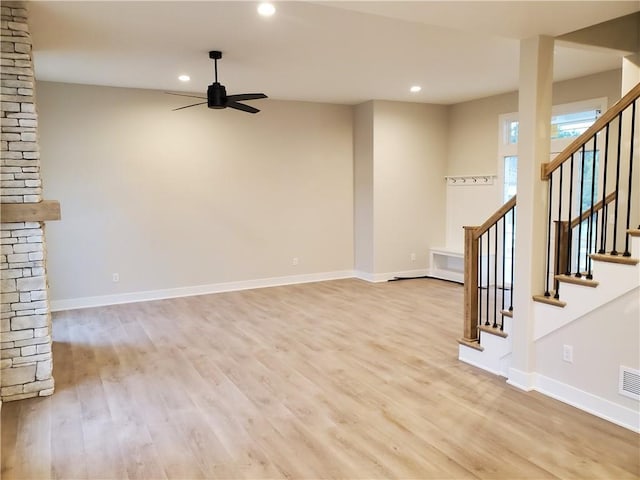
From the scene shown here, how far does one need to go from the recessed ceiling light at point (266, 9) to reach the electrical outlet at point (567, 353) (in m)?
3.24

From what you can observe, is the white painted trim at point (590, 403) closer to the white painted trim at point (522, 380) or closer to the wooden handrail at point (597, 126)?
the white painted trim at point (522, 380)

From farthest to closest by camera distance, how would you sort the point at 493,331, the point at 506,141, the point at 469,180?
the point at 469,180, the point at 506,141, the point at 493,331

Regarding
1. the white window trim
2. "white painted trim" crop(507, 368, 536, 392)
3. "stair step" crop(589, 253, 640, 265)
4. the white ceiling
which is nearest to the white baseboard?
the white window trim

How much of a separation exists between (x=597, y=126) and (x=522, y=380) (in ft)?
6.14

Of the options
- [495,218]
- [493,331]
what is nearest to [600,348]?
[493,331]

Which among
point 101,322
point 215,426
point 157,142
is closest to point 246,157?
point 157,142

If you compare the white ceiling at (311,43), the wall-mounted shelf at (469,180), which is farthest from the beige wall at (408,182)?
the white ceiling at (311,43)

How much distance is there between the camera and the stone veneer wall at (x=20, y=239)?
3.36 meters

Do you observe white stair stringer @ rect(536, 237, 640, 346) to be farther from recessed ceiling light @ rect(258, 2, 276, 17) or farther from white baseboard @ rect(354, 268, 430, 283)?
white baseboard @ rect(354, 268, 430, 283)

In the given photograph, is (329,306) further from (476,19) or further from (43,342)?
(476,19)

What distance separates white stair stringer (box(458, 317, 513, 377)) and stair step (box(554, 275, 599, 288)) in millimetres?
558

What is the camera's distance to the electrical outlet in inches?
129

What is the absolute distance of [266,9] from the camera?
356cm

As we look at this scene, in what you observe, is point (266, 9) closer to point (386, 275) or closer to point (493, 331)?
point (493, 331)
